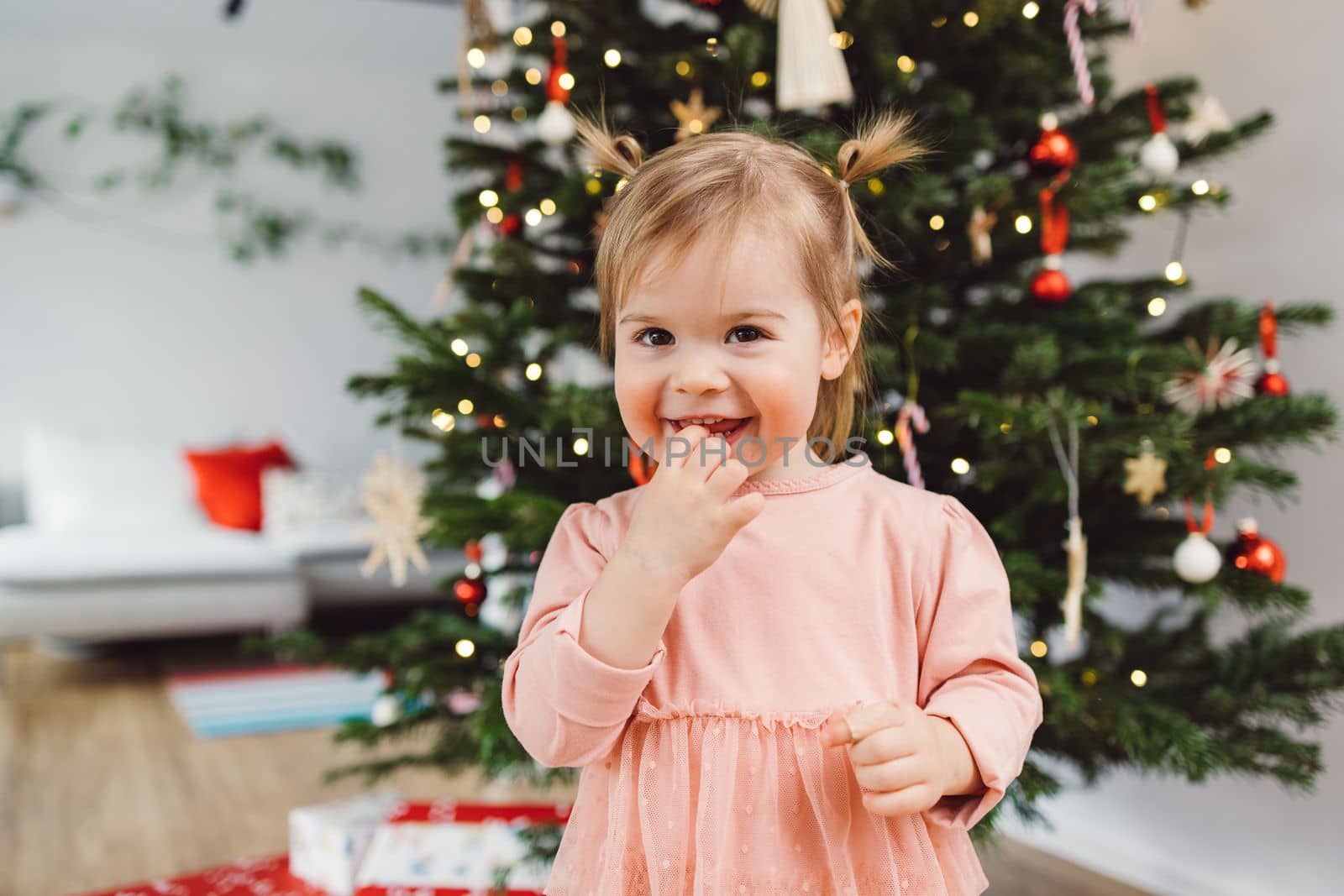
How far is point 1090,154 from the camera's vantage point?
133 cm

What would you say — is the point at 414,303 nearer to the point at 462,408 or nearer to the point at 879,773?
the point at 462,408

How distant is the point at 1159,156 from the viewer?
120 centimetres

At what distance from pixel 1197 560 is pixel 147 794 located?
1984 mm

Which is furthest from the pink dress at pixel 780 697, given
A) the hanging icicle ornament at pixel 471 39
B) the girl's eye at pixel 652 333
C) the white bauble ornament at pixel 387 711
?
the hanging icicle ornament at pixel 471 39

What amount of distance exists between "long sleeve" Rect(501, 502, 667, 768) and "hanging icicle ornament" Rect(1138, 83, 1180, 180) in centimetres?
83

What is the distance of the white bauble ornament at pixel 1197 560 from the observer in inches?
43.5

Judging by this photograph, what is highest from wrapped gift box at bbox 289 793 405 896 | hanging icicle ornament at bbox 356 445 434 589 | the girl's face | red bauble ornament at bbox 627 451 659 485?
the girl's face

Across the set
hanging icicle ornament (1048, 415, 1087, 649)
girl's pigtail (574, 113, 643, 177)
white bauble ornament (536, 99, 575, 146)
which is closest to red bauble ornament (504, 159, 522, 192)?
white bauble ornament (536, 99, 575, 146)

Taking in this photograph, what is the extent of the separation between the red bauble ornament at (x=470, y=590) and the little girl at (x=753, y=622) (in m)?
0.60

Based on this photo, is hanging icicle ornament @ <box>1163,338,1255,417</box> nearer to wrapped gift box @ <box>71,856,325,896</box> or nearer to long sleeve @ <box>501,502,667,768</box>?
long sleeve @ <box>501,502,667,768</box>

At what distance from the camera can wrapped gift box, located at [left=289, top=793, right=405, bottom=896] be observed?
1512 mm

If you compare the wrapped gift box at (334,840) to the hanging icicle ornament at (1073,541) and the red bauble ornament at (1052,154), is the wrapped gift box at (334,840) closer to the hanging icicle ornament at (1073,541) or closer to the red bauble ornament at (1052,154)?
the hanging icicle ornament at (1073,541)

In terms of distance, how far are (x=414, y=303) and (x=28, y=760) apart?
8.82 ft

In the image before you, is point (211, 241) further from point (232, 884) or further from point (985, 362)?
point (985, 362)
